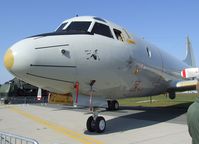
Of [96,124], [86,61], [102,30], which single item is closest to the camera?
[86,61]

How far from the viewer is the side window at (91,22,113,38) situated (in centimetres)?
1112

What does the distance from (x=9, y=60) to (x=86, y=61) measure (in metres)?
2.30

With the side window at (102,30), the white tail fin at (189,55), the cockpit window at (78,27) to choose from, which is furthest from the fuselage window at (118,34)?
the white tail fin at (189,55)

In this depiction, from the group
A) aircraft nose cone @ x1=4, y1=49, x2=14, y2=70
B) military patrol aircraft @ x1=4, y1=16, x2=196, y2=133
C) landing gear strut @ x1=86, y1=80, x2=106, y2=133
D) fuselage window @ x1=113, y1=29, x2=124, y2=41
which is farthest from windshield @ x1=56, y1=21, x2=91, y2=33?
aircraft nose cone @ x1=4, y1=49, x2=14, y2=70

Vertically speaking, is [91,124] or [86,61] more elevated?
[86,61]

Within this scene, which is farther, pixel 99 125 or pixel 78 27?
pixel 78 27

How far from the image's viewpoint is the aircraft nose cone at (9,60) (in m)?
8.95

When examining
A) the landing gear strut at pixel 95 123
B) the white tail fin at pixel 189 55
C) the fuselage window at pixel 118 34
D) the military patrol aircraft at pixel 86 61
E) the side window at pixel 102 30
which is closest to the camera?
the military patrol aircraft at pixel 86 61

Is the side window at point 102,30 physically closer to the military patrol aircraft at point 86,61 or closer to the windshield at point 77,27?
the military patrol aircraft at point 86,61

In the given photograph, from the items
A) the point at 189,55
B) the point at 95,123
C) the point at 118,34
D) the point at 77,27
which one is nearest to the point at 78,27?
the point at 77,27

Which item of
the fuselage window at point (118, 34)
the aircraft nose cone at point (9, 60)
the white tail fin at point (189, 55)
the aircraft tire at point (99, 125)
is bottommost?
the aircraft tire at point (99, 125)

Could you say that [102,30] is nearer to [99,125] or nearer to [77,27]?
[77,27]

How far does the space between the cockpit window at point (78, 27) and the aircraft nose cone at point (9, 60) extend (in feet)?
7.74

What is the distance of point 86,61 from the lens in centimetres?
998
